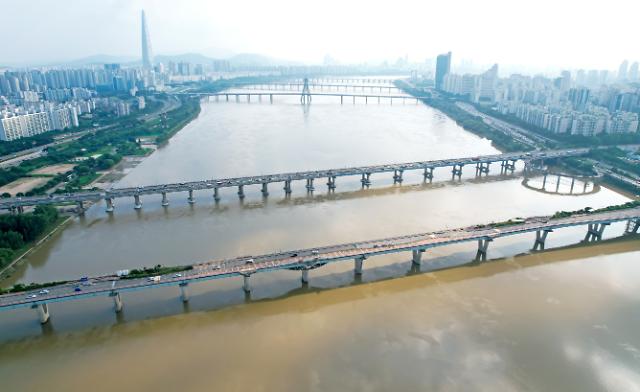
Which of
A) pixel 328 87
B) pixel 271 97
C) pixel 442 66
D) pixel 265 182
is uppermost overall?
pixel 442 66

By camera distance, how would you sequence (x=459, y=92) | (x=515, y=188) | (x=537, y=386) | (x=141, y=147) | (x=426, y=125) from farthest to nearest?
(x=459, y=92)
(x=426, y=125)
(x=141, y=147)
(x=515, y=188)
(x=537, y=386)

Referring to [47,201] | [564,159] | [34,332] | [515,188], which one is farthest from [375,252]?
[564,159]

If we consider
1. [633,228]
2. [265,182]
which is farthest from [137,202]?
[633,228]

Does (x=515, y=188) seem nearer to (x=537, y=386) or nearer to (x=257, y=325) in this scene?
(x=537, y=386)

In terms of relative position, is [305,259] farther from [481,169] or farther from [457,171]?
[481,169]

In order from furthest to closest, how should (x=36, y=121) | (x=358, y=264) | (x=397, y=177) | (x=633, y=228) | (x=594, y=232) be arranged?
(x=36, y=121), (x=397, y=177), (x=633, y=228), (x=594, y=232), (x=358, y=264)

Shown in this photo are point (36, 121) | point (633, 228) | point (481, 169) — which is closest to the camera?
point (633, 228)

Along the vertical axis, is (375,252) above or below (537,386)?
above

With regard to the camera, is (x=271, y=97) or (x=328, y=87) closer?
(x=271, y=97)
